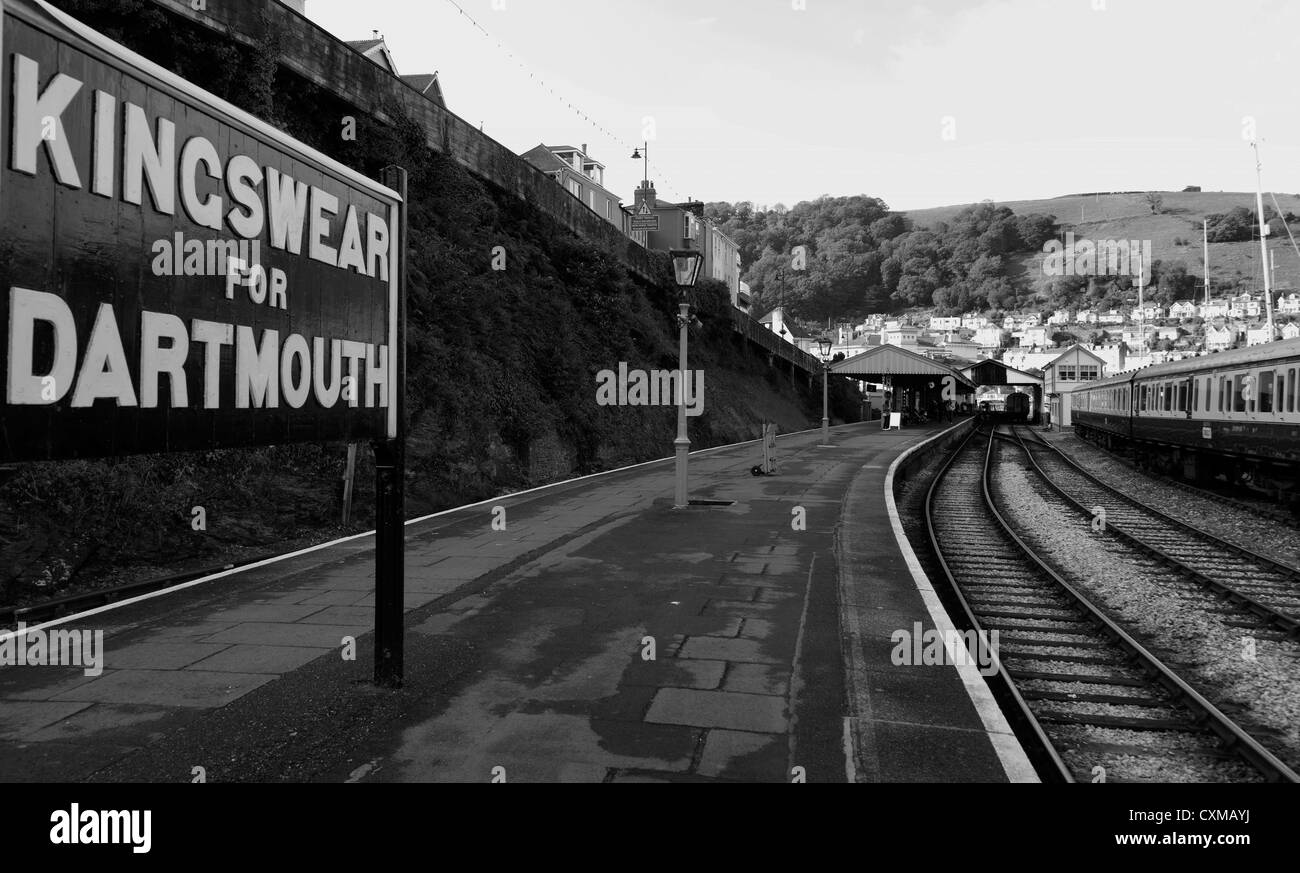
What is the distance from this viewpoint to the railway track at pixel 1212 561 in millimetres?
9547

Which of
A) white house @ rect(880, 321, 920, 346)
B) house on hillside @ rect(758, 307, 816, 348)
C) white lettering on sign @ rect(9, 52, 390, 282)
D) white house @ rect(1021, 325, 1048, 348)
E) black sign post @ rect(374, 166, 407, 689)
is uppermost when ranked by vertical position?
white house @ rect(1021, 325, 1048, 348)

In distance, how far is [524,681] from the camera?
19.1 ft

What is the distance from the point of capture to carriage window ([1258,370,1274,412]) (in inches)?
658

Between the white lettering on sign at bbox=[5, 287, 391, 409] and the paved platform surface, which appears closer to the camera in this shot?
the white lettering on sign at bbox=[5, 287, 391, 409]

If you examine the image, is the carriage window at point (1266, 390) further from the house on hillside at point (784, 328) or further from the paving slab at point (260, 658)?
the house on hillside at point (784, 328)

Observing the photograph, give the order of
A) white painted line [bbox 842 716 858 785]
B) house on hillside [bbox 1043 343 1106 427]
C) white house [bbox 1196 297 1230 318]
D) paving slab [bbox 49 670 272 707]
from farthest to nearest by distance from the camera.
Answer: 1. white house [bbox 1196 297 1230 318]
2. house on hillside [bbox 1043 343 1106 427]
3. paving slab [bbox 49 670 272 707]
4. white painted line [bbox 842 716 858 785]

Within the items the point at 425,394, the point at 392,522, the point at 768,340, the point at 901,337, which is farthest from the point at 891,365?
the point at 901,337

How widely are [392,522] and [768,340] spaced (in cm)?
4491

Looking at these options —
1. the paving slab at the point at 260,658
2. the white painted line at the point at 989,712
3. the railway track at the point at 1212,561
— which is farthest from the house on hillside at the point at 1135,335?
the paving slab at the point at 260,658

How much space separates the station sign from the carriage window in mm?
18258

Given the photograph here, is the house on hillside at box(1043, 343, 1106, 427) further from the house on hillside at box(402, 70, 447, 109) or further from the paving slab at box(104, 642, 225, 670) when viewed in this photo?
the paving slab at box(104, 642, 225, 670)

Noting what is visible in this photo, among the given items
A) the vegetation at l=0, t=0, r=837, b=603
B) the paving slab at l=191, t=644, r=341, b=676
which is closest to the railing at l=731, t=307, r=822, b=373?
the vegetation at l=0, t=0, r=837, b=603

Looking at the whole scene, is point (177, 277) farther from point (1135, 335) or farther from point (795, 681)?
point (1135, 335)
